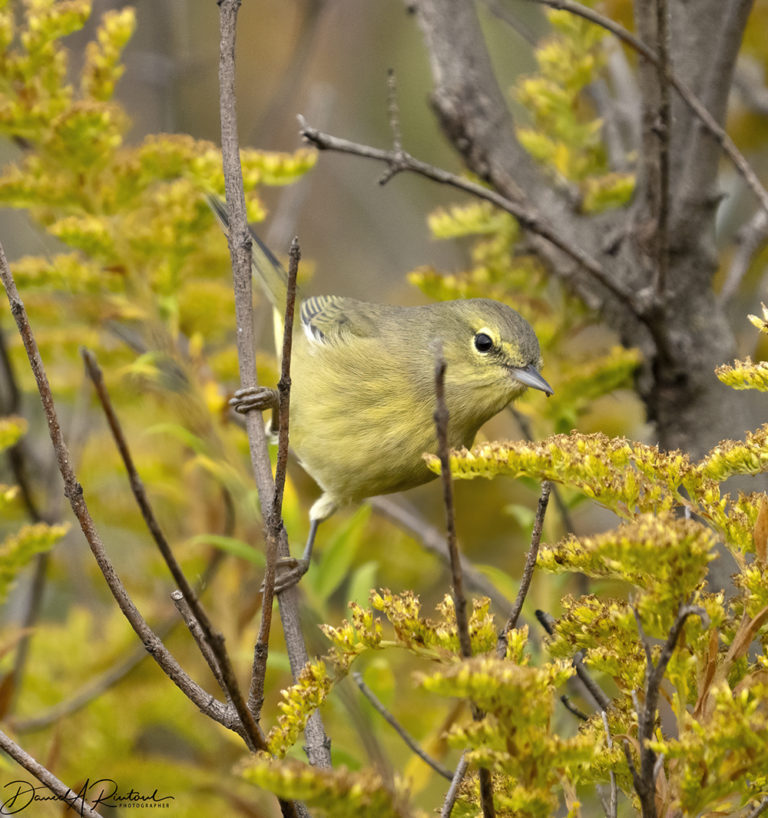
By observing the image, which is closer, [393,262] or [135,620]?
[135,620]

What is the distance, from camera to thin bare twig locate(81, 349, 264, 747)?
35.2 inches

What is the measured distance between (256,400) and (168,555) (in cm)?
108

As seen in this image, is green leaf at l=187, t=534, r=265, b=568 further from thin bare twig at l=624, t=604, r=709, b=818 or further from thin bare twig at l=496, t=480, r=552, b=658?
thin bare twig at l=624, t=604, r=709, b=818

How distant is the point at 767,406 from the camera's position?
3742 millimetres

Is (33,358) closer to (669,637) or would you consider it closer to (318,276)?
(669,637)

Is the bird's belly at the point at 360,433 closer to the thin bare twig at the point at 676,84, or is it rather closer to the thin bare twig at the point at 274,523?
the thin bare twig at the point at 676,84

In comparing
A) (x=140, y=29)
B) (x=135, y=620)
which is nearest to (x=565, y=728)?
(x=135, y=620)

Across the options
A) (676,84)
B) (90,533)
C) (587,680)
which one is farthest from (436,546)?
(90,533)

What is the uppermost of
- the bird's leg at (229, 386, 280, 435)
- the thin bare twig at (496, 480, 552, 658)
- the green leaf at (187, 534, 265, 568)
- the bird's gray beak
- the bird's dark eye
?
the bird's dark eye

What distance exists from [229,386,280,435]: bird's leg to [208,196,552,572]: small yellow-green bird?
0.03m

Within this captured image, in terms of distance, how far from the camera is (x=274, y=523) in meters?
1.42

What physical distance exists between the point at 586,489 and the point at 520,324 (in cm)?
148

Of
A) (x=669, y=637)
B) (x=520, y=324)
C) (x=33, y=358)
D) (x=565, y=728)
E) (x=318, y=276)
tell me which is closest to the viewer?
(x=669, y=637)

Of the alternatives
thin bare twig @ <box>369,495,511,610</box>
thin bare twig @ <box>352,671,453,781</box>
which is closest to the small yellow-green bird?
thin bare twig @ <box>369,495,511,610</box>
